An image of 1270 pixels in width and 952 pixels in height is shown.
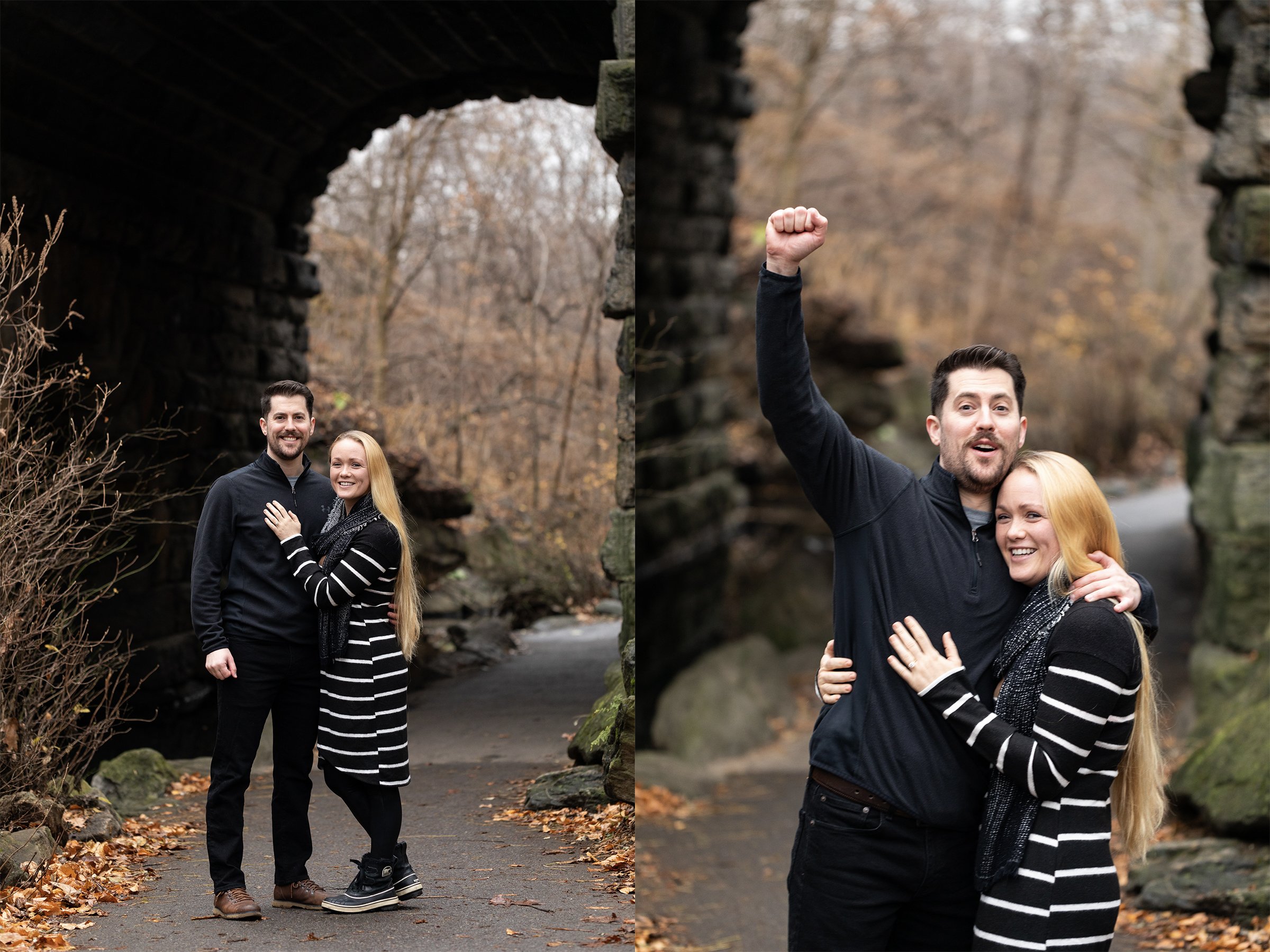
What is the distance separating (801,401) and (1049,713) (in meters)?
0.75

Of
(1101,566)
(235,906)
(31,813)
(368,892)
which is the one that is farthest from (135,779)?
(1101,566)

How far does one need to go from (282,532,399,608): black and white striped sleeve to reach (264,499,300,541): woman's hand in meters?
0.02

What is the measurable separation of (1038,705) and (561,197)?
2.26m

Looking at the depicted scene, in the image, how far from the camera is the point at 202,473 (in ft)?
10.9

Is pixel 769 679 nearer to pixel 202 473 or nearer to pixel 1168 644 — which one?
pixel 1168 644

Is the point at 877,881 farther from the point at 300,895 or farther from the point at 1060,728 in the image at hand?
the point at 300,895

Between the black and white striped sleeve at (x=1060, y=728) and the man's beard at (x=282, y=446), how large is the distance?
1.94m

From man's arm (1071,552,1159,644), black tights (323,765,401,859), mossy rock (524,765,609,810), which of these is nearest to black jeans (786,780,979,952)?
man's arm (1071,552,1159,644)

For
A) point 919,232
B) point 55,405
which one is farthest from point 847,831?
point 919,232

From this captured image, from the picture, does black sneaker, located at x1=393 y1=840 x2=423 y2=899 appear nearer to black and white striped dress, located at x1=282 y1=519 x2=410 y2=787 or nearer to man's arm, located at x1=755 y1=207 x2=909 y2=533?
black and white striped dress, located at x1=282 y1=519 x2=410 y2=787

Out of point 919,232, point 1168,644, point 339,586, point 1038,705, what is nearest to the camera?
point 1038,705

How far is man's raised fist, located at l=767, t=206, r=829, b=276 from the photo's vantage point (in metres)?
2.23

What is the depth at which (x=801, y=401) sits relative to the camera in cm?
229

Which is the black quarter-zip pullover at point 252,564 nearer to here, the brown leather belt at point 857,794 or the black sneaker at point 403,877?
the black sneaker at point 403,877
